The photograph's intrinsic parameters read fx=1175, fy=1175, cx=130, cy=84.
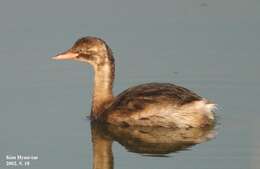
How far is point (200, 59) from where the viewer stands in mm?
16516

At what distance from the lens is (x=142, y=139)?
14203 mm

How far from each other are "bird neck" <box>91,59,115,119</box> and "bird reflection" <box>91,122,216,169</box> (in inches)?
15.3

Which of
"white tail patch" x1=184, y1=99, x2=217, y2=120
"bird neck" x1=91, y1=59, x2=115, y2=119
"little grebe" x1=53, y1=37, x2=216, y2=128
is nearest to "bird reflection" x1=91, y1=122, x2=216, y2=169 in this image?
"little grebe" x1=53, y1=37, x2=216, y2=128

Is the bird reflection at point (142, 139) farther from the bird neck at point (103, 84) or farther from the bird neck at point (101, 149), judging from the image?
the bird neck at point (103, 84)

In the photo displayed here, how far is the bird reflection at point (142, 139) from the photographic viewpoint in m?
13.6

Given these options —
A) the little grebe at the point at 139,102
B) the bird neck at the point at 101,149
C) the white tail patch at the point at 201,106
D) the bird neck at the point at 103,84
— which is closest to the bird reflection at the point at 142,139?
the bird neck at the point at 101,149

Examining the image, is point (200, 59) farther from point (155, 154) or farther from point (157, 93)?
point (155, 154)

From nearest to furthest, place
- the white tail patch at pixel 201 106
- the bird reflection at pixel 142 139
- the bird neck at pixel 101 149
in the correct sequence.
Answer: the bird neck at pixel 101 149
the bird reflection at pixel 142 139
the white tail patch at pixel 201 106

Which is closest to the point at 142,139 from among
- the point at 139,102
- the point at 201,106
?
the point at 139,102

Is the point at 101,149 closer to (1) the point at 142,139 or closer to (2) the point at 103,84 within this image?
(1) the point at 142,139

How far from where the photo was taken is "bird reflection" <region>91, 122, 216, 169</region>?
13555 millimetres

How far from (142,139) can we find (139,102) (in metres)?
0.60

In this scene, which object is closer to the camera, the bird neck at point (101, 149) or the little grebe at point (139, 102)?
the bird neck at point (101, 149)

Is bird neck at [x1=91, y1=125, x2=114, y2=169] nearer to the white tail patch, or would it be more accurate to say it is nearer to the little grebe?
the little grebe
